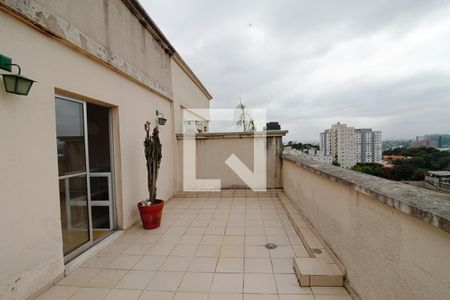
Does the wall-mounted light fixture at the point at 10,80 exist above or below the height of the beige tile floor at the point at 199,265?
above

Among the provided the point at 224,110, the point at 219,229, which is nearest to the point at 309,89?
the point at 224,110

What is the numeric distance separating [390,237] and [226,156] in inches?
187

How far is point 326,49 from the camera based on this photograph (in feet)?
18.0

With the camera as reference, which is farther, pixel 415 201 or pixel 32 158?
pixel 32 158

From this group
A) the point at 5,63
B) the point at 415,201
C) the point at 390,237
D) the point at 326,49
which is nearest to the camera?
the point at 415,201

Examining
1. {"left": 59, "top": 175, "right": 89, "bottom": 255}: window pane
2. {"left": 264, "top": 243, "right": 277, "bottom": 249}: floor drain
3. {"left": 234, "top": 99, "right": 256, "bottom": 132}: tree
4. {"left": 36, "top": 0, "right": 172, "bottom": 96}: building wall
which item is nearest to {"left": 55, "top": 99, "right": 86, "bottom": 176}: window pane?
{"left": 59, "top": 175, "right": 89, "bottom": 255}: window pane

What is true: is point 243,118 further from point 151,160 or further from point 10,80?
point 10,80

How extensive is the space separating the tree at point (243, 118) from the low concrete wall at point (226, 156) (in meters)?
1.39

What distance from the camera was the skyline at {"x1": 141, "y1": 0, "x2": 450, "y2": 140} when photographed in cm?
303

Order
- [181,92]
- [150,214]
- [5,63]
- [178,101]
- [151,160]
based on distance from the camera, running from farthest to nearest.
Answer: [181,92] → [178,101] → [151,160] → [150,214] → [5,63]

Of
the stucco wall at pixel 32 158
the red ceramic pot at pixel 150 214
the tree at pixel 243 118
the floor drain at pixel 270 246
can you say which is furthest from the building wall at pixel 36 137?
the tree at pixel 243 118

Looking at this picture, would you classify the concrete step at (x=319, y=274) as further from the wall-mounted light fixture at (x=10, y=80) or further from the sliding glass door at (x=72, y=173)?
the wall-mounted light fixture at (x=10, y=80)

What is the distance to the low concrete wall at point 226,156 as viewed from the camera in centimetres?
576

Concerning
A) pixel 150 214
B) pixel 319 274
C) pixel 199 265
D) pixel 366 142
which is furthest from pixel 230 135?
pixel 366 142
